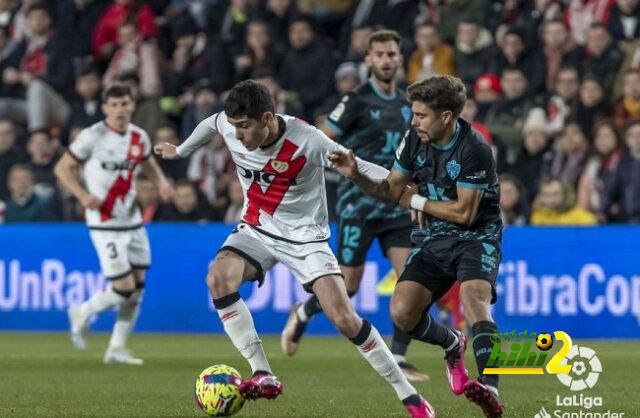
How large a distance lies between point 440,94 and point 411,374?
3.44m

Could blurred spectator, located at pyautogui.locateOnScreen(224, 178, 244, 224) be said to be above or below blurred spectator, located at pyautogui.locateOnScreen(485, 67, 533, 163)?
below

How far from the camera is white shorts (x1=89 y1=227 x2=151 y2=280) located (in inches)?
525

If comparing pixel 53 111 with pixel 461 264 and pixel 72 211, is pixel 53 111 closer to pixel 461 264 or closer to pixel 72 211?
pixel 72 211

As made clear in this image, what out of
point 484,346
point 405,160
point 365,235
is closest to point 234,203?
point 365,235

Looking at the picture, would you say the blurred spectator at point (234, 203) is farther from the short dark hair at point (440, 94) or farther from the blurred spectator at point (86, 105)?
the short dark hair at point (440, 94)

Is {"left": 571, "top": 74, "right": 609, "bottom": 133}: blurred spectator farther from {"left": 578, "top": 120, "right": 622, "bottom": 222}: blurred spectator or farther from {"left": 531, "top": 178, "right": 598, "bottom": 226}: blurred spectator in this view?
{"left": 531, "top": 178, "right": 598, "bottom": 226}: blurred spectator

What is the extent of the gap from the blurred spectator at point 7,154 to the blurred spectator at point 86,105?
2.41 ft

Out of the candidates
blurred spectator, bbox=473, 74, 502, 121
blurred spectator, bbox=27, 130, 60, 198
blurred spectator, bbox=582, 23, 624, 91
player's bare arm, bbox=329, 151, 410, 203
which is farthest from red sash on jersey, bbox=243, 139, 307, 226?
blurred spectator, bbox=27, 130, 60, 198

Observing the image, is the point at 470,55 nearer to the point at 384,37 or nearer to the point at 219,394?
the point at 384,37

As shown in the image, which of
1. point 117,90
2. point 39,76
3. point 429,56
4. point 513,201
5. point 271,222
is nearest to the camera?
point 271,222

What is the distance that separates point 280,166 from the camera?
30.4 feet

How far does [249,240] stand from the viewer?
9.43 metres

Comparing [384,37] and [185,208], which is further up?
[384,37]

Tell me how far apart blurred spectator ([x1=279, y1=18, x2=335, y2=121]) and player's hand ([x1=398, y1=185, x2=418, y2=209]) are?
9.70 metres
